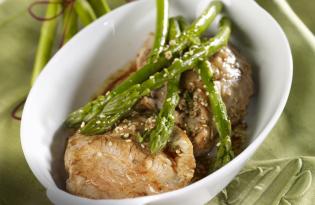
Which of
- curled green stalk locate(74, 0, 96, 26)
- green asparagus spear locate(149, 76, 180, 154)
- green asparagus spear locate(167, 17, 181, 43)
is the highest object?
green asparagus spear locate(167, 17, 181, 43)

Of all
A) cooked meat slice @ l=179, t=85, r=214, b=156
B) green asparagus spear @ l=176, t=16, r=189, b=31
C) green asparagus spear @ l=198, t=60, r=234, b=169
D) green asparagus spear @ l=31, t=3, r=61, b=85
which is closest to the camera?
green asparagus spear @ l=198, t=60, r=234, b=169

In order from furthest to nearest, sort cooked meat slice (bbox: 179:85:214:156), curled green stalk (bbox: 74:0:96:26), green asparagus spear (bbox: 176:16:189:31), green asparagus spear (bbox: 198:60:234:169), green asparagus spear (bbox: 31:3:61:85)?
1. curled green stalk (bbox: 74:0:96:26)
2. green asparagus spear (bbox: 31:3:61:85)
3. green asparagus spear (bbox: 176:16:189:31)
4. cooked meat slice (bbox: 179:85:214:156)
5. green asparagus spear (bbox: 198:60:234:169)

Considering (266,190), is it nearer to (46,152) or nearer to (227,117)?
(227,117)

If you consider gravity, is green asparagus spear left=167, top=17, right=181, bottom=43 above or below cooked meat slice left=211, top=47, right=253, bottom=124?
above

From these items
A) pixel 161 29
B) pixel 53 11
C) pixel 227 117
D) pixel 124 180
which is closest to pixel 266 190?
pixel 227 117

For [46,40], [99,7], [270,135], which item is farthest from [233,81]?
[46,40]

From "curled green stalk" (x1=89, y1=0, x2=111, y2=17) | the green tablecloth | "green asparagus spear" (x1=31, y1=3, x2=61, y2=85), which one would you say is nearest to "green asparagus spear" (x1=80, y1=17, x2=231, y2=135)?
the green tablecloth

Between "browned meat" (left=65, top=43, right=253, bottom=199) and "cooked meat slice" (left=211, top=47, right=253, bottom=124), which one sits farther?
"cooked meat slice" (left=211, top=47, right=253, bottom=124)

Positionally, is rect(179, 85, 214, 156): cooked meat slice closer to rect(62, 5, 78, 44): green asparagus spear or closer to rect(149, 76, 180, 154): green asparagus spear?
rect(149, 76, 180, 154): green asparagus spear
